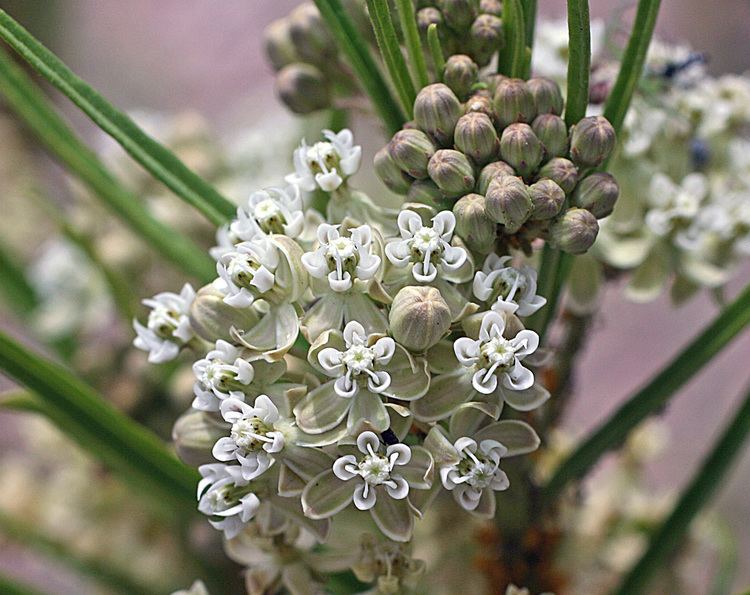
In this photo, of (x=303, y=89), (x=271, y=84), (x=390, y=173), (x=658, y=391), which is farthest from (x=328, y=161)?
(x=271, y=84)

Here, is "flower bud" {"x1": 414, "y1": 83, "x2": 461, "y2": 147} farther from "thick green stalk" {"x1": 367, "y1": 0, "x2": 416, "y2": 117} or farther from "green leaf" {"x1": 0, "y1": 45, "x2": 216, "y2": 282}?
"green leaf" {"x1": 0, "y1": 45, "x2": 216, "y2": 282}

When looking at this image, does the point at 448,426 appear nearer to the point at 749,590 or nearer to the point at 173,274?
the point at 749,590

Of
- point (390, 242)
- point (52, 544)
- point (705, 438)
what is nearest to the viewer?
point (390, 242)

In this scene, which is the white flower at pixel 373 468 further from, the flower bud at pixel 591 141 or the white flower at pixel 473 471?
the flower bud at pixel 591 141

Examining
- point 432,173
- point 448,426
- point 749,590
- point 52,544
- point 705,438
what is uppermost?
point 432,173

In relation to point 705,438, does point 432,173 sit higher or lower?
higher

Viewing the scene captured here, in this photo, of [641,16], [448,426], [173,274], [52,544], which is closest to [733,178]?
[641,16]
